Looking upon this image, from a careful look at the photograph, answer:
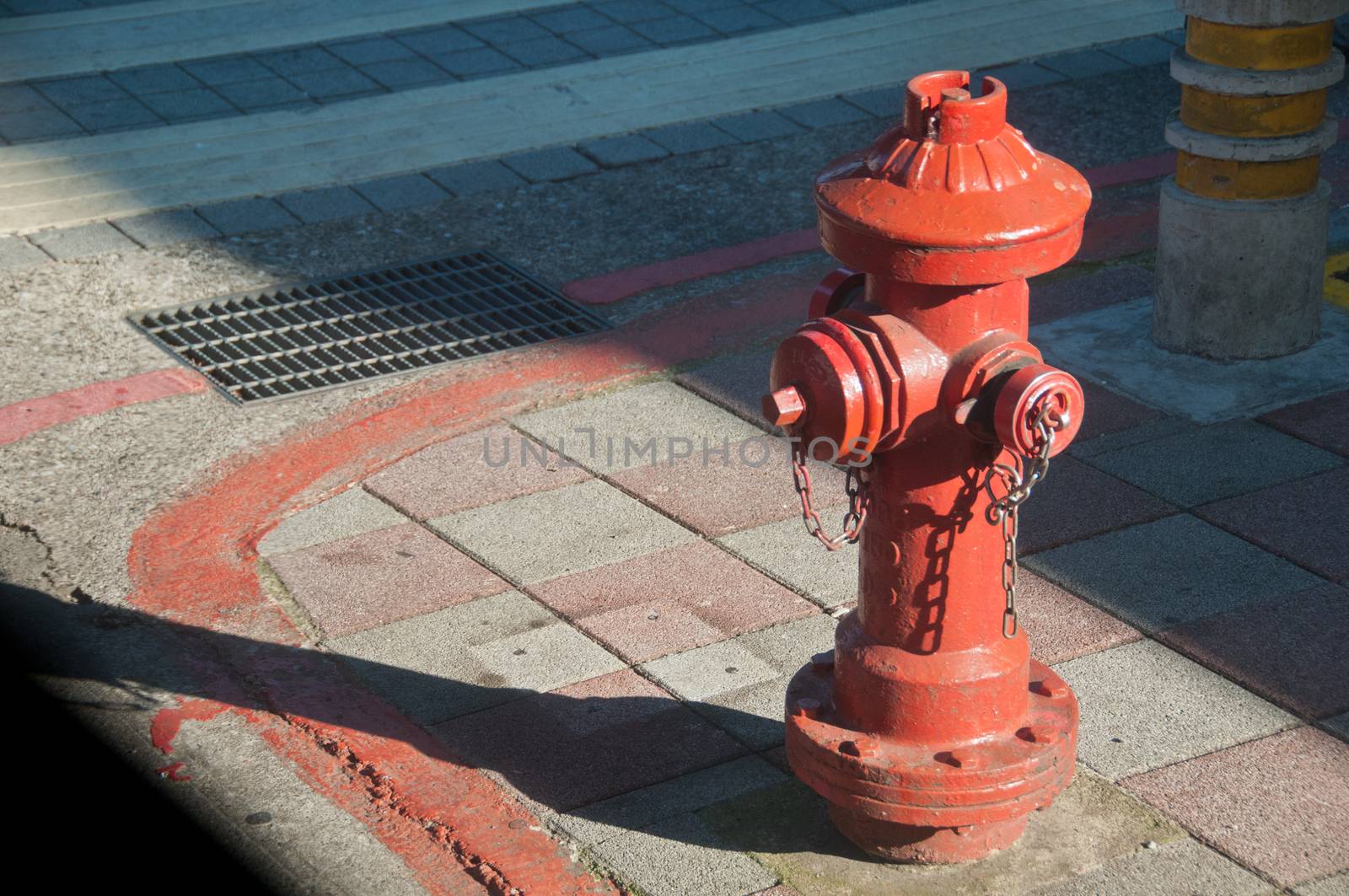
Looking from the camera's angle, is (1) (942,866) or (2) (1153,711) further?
(2) (1153,711)

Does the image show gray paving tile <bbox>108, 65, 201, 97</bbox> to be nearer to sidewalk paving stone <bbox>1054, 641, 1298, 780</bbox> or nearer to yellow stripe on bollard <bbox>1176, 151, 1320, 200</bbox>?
yellow stripe on bollard <bbox>1176, 151, 1320, 200</bbox>

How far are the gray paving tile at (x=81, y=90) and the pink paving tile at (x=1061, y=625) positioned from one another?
5.47 m

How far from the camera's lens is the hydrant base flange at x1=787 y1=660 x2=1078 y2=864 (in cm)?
307

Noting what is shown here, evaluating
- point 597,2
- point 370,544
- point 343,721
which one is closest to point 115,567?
point 370,544

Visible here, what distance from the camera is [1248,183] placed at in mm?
5242

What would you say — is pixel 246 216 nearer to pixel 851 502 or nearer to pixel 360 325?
pixel 360 325

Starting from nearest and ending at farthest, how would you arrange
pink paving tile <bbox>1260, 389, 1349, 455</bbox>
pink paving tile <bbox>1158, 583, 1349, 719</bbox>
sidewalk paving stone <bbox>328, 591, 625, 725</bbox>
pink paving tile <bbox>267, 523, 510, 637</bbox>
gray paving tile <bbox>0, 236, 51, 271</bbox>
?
pink paving tile <bbox>1158, 583, 1349, 719</bbox>, sidewalk paving stone <bbox>328, 591, 625, 725</bbox>, pink paving tile <bbox>267, 523, 510, 637</bbox>, pink paving tile <bbox>1260, 389, 1349, 455</bbox>, gray paving tile <bbox>0, 236, 51, 271</bbox>

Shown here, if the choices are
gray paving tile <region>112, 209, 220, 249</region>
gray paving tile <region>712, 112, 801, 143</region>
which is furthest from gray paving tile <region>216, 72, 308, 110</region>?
gray paving tile <region>712, 112, 801, 143</region>

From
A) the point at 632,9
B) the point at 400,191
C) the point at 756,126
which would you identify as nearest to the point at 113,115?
the point at 400,191

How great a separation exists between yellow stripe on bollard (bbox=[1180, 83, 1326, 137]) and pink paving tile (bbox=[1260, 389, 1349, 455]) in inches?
34.0

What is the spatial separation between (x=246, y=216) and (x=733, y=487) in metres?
2.95

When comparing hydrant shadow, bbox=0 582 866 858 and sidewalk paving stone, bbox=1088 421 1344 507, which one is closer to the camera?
hydrant shadow, bbox=0 582 866 858

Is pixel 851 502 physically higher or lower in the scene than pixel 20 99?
higher

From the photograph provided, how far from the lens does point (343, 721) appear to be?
3752mm
